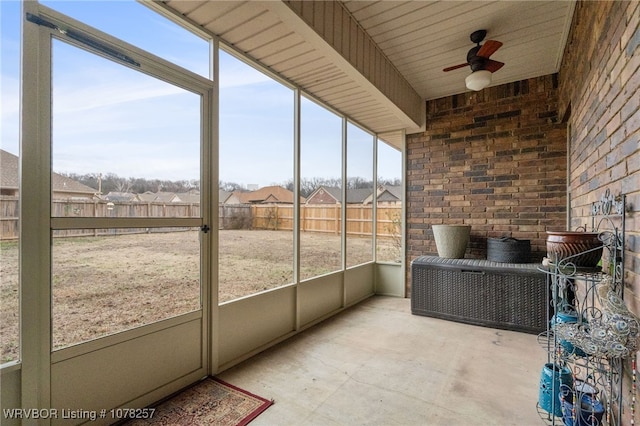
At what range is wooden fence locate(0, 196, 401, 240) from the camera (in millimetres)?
1701

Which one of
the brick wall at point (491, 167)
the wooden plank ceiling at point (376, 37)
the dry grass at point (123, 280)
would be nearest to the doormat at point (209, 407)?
the dry grass at point (123, 280)

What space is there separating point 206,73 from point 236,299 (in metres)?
1.88

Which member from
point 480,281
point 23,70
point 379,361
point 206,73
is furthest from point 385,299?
point 23,70

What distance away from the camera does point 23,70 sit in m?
1.57

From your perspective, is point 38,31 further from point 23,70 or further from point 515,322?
point 515,322

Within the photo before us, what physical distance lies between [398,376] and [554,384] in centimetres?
103

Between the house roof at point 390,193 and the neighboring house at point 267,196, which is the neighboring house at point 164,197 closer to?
the neighboring house at point 267,196

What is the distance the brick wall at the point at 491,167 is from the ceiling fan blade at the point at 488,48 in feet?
5.17

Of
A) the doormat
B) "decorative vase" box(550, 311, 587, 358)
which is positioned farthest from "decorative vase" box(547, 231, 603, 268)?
the doormat

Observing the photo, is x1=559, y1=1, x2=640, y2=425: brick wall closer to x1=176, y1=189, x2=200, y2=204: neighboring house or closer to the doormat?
the doormat

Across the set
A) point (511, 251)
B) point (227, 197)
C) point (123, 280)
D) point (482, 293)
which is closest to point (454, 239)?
point (511, 251)

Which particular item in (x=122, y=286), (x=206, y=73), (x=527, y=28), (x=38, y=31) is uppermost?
(x=527, y=28)

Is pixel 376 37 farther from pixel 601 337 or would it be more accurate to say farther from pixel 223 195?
pixel 601 337

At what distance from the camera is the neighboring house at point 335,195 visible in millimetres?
3873
